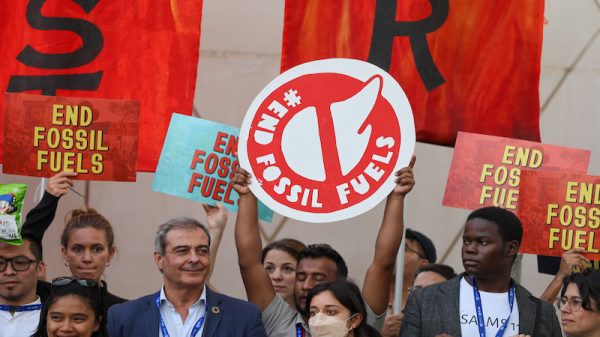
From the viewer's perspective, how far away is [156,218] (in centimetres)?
870

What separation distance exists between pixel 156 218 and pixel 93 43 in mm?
1787

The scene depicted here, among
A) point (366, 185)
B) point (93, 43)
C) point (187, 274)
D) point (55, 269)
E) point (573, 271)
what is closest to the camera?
point (187, 274)

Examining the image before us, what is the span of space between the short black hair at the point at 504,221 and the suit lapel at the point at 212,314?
1124 millimetres

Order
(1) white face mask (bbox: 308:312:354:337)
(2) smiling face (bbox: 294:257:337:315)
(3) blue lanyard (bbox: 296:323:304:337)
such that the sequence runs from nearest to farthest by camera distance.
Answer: (1) white face mask (bbox: 308:312:354:337) < (3) blue lanyard (bbox: 296:323:304:337) < (2) smiling face (bbox: 294:257:337:315)

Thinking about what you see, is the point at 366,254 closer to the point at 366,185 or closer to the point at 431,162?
the point at 431,162

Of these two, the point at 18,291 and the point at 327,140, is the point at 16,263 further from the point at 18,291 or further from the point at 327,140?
the point at 327,140

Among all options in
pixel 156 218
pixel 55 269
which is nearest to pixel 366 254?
pixel 156 218

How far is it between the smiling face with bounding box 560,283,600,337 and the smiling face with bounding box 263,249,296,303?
1381mm

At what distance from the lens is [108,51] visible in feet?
23.8

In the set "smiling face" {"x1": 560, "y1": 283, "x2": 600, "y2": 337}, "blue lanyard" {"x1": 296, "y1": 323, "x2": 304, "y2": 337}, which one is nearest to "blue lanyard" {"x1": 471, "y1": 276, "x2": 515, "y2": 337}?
"smiling face" {"x1": 560, "y1": 283, "x2": 600, "y2": 337}

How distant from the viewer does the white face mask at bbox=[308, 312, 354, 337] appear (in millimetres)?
5102

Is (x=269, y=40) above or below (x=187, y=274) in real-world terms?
above

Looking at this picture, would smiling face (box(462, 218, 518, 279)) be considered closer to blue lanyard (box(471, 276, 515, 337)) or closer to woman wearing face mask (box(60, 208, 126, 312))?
blue lanyard (box(471, 276, 515, 337))

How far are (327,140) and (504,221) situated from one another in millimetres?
867
